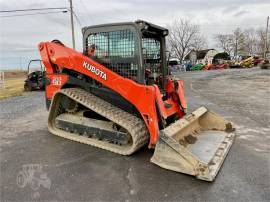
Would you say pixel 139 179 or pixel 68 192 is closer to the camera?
pixel 68 192

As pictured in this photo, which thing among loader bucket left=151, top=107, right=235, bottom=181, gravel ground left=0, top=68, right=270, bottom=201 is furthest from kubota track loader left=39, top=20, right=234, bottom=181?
gravel ground left=0, top=68, right=270, bottom=201

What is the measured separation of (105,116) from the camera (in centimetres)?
496

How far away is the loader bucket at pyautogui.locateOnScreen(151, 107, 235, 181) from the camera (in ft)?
12.8

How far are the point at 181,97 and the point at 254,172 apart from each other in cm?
213

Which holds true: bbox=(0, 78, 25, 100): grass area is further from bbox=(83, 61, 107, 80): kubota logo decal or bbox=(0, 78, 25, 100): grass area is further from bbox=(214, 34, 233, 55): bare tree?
bbox=(214, 34, 233, 55): bare tree

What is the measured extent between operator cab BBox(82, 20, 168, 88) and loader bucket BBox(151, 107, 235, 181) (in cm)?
100

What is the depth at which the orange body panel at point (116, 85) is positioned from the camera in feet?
15.0

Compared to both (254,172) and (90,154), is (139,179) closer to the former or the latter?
(90,154)

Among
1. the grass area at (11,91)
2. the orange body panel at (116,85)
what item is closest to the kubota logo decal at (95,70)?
the orange body panel at (116,85)

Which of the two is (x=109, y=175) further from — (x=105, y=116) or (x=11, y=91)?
(x=11, y=91)

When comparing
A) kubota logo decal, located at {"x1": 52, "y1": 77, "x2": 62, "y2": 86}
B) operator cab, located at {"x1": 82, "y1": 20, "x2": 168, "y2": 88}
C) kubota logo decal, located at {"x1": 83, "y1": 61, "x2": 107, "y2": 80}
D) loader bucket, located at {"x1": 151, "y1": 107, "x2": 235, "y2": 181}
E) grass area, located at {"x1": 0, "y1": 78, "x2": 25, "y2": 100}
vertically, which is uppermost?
operator cab, located at {"x1": 82, "y1": 20, "x2": 168, "y2": 88}

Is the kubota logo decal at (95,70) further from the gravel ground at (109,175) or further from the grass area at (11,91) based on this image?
the grass area at (11,91)

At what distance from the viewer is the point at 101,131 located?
5.12 meters

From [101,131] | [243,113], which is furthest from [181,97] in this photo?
[243,113]
